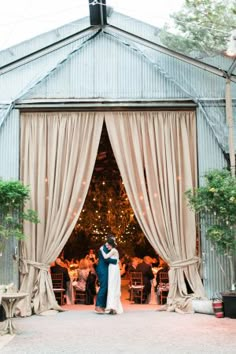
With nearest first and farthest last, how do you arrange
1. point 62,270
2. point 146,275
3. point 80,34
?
point 80,34 < point 62,270 < point 146,275

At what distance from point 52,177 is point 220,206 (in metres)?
3.29

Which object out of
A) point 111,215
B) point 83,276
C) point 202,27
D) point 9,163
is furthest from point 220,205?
point 111,215

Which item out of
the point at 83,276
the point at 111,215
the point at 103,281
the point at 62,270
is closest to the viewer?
the point at 103,281

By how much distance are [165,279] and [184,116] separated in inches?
148

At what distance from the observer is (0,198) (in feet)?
30.8

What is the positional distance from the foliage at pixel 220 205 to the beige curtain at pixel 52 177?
2.29m

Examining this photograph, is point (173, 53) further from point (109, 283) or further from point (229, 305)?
point (229, 305)

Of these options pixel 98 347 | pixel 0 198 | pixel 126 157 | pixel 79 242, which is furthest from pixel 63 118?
pixel 79 242

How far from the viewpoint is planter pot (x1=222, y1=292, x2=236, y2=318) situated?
878cm

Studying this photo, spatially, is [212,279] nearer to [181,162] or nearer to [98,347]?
[181,162]

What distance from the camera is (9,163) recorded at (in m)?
10.2

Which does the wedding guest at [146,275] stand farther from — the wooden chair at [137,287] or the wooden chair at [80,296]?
the wooden chair at [80,296]

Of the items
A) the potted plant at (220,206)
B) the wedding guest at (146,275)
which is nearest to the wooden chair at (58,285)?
the wedding guest at (146,275)

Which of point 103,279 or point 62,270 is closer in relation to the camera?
point 103,279
